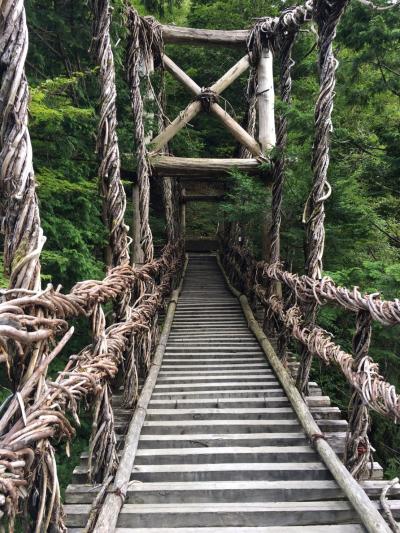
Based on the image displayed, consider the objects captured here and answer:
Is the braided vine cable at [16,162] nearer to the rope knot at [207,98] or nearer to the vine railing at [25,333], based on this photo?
the vine railing at [25,333]

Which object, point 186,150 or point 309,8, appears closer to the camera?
point 309,8

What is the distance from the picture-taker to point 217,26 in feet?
41.9

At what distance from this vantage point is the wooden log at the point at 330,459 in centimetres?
184

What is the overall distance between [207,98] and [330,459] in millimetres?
6177

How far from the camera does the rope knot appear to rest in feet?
23.2

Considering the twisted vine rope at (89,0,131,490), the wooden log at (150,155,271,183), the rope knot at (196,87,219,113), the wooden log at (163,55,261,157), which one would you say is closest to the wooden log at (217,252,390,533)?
the twisted vine rope at (89,0,131,490)

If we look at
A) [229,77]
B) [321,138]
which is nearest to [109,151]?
[321,138]

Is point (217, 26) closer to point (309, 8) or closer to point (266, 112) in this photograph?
point (266, 112)

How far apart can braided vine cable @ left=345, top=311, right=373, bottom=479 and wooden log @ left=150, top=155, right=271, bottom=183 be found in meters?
4.86

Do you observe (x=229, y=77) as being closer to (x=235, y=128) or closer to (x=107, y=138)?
(x=235, y=128)

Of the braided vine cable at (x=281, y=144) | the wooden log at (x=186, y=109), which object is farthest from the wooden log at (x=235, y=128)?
the braided vine cable at (x=281, y=144)

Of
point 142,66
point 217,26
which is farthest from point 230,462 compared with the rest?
point 217,26

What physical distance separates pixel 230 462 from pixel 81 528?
92 cm

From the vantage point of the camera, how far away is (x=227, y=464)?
242 centimetres
